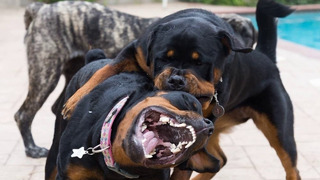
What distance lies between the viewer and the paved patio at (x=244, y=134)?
459 centimetres

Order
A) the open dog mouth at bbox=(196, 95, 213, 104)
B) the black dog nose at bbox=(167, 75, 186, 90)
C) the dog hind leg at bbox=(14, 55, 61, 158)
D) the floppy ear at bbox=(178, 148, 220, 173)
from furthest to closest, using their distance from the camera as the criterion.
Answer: the dog hind leg at bbox=(14, 55, 61, 158) < the open dog mouth at bbox=(196, 95, 213, 104) < the black dog nose at bbox=(167, 75, 186, 90) < the floppy ear at bbox=(178, 148, 220, 173)

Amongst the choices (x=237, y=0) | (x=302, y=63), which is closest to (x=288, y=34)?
(x=237, y=0)

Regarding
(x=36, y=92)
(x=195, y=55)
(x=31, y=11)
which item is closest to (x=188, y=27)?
(x=195, y=55)

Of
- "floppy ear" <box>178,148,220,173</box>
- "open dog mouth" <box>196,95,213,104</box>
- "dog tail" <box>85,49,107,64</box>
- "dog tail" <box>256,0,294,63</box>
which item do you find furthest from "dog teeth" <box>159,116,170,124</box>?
"dog tail" <box>256,0,294,63</box>

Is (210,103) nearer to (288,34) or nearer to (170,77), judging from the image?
(170,77)

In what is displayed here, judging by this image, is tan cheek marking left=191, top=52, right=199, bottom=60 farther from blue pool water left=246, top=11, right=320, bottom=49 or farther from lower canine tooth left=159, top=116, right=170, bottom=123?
blue pool water left=246, top=11, right=320, bottom=49

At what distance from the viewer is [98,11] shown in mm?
4996

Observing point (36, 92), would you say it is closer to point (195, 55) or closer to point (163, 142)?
point (195, 55)

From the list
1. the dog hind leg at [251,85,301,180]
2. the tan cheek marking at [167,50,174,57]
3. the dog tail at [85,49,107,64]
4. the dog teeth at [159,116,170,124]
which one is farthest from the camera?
the dog hind leg at [251,85,301,180]

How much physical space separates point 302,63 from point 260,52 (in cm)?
454

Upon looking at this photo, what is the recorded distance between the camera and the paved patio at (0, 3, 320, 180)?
459 cm

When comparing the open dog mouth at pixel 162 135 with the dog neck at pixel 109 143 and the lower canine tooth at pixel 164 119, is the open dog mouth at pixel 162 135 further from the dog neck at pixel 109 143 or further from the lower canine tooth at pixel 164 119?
the dog neck at pixel 109 143

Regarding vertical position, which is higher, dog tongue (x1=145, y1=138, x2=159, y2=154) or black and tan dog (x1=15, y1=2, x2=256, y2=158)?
dog tongue (x1=145, y1=138, x2=159, y2=154)

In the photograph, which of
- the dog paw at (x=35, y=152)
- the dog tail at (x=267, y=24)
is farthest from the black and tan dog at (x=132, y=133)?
the dog paw at (x=35, y=152)
